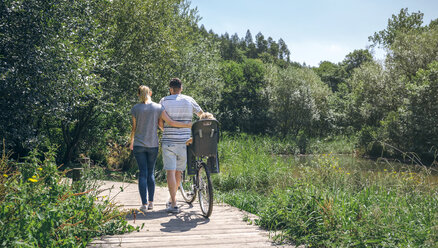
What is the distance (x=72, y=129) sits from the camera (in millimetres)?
14523

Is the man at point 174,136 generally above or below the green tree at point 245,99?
below

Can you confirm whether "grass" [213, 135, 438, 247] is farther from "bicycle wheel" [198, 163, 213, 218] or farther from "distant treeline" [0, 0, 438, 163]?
"distant treeline" [0, 0, 438, 163]

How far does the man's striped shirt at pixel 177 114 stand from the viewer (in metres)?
5.66

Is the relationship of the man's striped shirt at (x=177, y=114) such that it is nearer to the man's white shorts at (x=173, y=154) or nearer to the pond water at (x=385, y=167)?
the man's white shorts at (x=173, y=154)

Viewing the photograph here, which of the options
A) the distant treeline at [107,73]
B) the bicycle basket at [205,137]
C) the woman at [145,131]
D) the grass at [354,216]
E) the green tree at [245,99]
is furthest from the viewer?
the green tree at [245,99]

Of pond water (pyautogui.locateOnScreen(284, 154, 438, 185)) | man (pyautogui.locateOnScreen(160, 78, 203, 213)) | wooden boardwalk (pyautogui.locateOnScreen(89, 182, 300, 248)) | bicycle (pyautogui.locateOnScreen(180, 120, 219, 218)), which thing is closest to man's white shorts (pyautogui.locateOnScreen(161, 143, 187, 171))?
man (pyautogui.locateOnScreen(160, 78, 203, 213))

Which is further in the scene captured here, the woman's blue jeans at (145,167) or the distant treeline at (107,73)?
the distant treeline at (107,73)

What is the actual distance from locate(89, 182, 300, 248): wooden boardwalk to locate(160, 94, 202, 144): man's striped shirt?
1.16 metres

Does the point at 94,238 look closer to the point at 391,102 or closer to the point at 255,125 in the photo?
the point at 391,102

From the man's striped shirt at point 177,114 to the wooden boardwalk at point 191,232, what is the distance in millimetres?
1157

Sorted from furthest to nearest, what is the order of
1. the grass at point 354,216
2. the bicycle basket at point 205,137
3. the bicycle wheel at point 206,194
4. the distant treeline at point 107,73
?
the distant treeline at point 107,73
the bicycle basket at point 205,137
the bicycle wheel at point 206,194
the grass at point 354,216

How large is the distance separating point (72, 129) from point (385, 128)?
73.4 ft

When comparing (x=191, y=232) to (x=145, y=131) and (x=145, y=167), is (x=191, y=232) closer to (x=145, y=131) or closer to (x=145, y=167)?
(x=145, y=167)

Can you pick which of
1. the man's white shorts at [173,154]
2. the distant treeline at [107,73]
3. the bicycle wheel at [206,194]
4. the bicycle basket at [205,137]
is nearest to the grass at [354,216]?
the bicycle wheel at [206,194]
